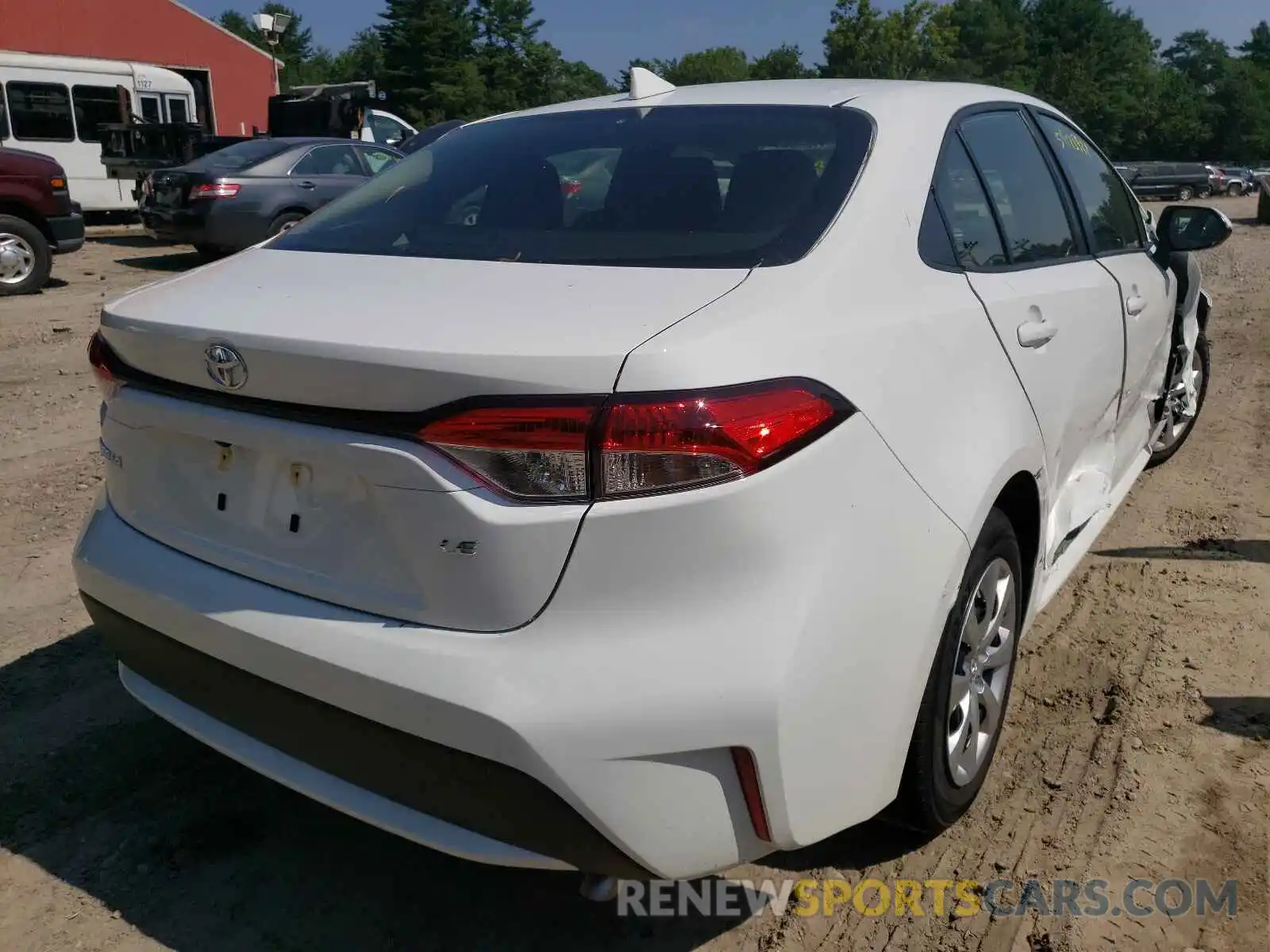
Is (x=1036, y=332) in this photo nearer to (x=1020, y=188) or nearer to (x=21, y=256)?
(x=1020, y=188)

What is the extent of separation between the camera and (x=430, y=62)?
2502 inches

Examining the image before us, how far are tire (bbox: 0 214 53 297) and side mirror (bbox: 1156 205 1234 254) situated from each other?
1038 cm

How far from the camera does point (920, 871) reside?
248cm

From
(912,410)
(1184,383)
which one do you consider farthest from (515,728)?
(1184,383)

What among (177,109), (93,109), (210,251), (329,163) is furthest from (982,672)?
(177,109)

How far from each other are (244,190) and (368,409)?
447 inches

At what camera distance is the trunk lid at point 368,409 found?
1768 millimetres

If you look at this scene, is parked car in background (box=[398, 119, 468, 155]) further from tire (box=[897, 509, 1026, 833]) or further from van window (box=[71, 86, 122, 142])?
van window (box=[71, 86, 122, 142])

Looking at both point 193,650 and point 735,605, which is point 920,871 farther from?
point 193,650

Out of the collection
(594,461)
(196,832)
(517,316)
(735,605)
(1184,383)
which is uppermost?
(517,316)

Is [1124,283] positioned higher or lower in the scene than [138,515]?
higher

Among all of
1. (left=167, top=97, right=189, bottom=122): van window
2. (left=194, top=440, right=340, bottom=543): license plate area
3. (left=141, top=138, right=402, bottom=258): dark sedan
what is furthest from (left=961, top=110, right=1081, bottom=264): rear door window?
(left=167, top=97, right=189, bottom=122): van window

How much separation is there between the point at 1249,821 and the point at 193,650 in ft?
8.21

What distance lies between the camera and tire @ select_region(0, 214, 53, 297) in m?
10.5
